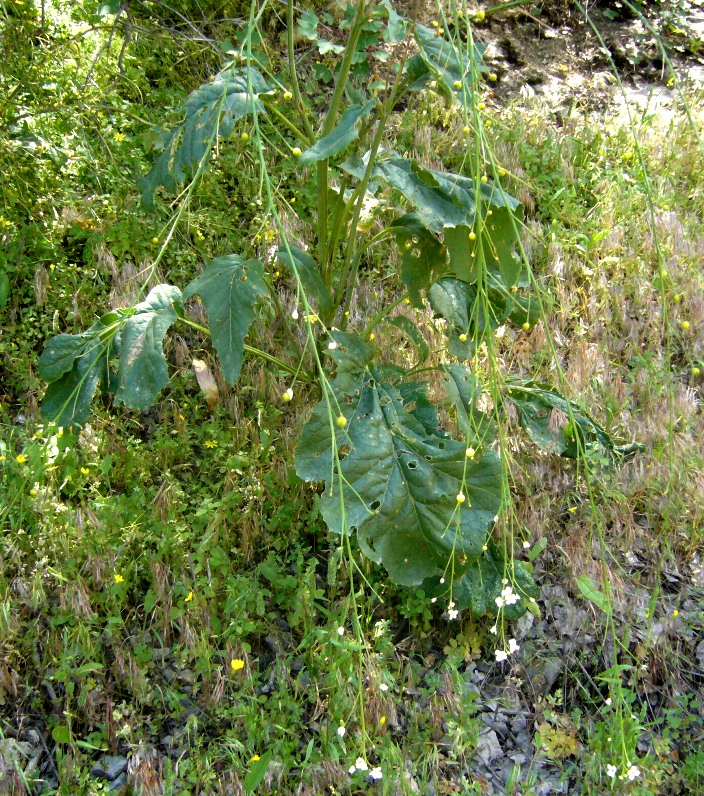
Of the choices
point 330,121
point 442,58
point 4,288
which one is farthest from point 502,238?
point 4,288

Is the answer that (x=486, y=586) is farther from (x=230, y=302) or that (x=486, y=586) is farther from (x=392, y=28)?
(x=392, y=28)

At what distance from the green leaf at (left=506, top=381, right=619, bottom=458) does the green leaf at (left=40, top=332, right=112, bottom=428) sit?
4.69ft

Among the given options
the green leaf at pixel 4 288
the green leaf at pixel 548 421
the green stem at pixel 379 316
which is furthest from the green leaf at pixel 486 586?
the green leaf at pixel 4 288

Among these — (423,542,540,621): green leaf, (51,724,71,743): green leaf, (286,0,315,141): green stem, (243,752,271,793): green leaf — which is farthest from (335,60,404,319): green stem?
(51,724,71,743): green leaf

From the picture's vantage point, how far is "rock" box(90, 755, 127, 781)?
2.20m

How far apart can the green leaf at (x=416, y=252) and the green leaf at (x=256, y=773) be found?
1.47 meters

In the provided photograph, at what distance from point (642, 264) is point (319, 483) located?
1.98 meters

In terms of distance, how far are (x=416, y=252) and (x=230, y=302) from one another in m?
0.73

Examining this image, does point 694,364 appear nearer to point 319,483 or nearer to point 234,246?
point 319,483

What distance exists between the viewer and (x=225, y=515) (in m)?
2.65

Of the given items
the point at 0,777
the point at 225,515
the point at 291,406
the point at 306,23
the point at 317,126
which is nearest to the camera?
the point at 0,777

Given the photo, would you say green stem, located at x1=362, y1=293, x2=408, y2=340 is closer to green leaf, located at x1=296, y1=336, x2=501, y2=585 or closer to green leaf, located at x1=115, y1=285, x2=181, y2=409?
green leaf, located at x1=296, y1=336, x2=501, y2=585

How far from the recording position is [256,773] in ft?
7.04

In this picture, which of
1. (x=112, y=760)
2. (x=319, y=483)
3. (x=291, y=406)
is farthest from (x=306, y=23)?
(x=112, y=760)
